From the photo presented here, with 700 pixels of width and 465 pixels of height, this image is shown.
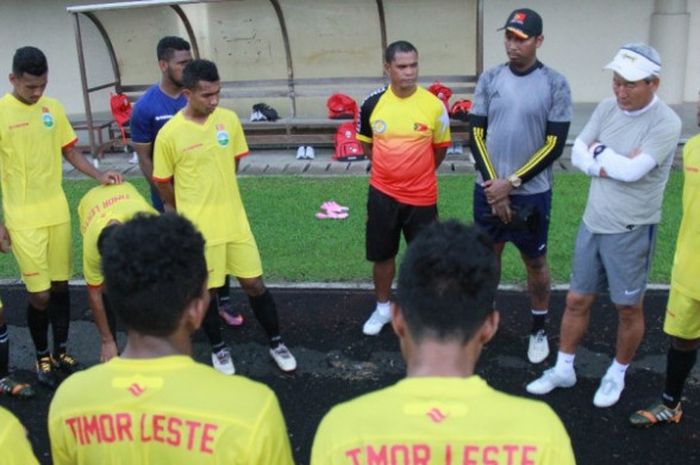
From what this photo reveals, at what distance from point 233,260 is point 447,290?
3031 millimetres

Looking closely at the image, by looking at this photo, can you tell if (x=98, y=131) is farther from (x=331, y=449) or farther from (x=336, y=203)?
(x=331, y=449)

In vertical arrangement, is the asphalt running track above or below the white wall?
below

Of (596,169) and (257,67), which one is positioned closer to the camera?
(596,169)

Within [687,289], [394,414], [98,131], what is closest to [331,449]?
[394,414]

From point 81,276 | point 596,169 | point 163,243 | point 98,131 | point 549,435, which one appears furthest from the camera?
point 98,131

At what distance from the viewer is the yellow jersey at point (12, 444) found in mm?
1873

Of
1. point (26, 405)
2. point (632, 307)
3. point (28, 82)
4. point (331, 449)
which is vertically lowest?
point (26, 405)

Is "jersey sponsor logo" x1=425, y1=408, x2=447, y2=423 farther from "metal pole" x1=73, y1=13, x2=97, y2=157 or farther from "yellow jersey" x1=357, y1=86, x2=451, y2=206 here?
"metal pole" x1=73, y1=13, x2=97, y2=157

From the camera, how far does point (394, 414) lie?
183cm

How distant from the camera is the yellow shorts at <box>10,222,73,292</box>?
4789mm

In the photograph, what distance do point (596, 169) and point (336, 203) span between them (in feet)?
14.8

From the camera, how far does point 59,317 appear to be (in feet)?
16.8

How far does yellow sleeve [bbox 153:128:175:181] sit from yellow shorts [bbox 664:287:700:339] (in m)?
2.89

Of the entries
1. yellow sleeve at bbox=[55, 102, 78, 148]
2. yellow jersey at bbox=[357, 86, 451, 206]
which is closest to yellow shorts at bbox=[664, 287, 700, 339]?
A: yellow jersey at bbox=[357, 86, 451, 206]
